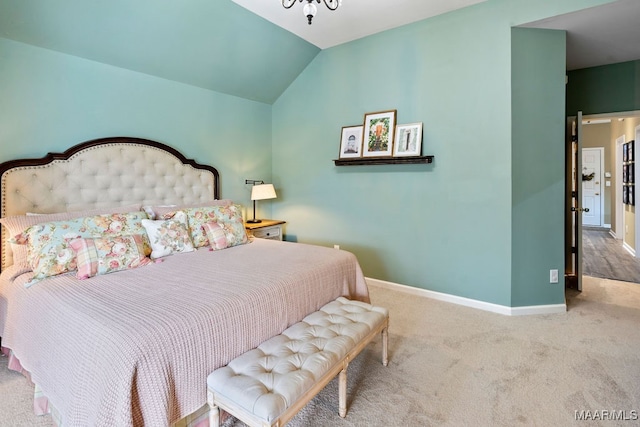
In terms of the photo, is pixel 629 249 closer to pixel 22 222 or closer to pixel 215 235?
pixel 215 235

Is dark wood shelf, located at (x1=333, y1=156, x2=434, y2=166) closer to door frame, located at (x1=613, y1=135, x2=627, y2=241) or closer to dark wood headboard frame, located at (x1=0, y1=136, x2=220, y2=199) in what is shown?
dark wood headboard frame, located at (x1=0, y1=136, x2=220, y2=199)

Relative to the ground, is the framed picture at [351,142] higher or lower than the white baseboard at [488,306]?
higher

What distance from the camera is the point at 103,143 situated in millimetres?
2857

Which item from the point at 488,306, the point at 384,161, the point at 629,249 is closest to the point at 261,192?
the point at 384,161

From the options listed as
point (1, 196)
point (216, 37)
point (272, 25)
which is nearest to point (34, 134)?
point (1, 196)

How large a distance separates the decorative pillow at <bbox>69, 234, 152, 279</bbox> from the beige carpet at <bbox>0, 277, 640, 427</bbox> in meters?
0.80

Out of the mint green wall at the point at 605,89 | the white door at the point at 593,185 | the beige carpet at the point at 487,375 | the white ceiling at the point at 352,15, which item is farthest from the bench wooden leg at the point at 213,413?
the white door at the point at 593,185

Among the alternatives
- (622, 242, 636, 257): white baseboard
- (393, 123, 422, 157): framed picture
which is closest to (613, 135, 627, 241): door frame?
(622, 242, 636, 257): white baseboard

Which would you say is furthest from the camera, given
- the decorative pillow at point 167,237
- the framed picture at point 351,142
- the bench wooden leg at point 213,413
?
the framed picture at point 351,142

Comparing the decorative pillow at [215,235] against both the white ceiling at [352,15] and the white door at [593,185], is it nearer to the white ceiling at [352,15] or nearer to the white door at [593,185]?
the white ceiling at [352,15]

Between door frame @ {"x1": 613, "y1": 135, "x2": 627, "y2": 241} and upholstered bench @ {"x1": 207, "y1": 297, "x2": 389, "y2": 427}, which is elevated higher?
door frame @ {"x1": 613, "y1": 135, "x2": 627, "y2": 241}

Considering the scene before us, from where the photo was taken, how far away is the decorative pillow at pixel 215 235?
2.87 metres

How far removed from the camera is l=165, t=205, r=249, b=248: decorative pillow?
290 centimetres

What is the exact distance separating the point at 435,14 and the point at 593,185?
752 cm
